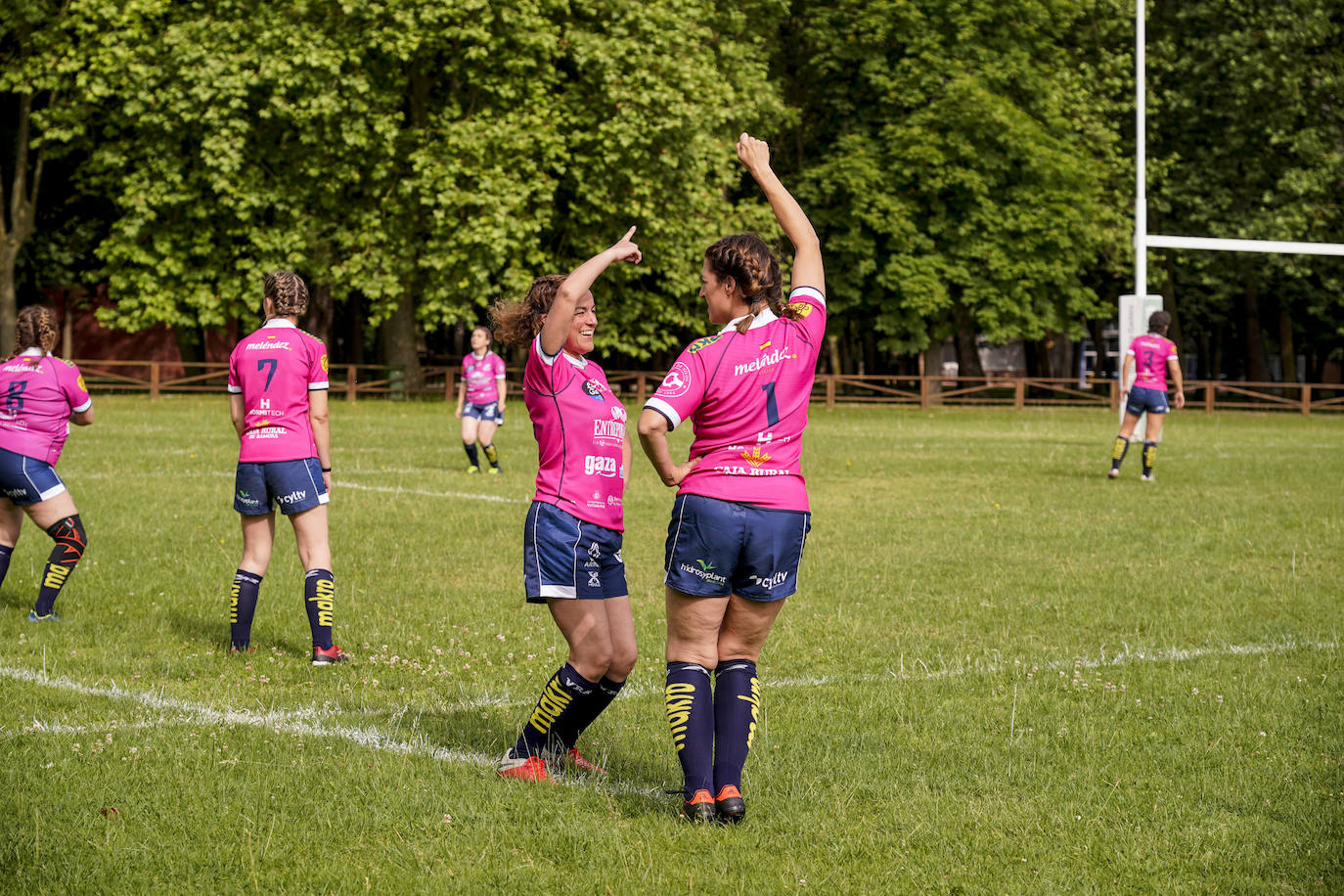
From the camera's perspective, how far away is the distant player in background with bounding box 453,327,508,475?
18.3 metres

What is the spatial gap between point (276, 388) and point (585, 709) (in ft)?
10.3

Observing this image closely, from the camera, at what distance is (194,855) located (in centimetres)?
461

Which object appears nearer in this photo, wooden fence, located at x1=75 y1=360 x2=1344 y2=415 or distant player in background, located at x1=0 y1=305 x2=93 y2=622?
distant player in background, located at x1=0 y1=305 x2=93 y2=622

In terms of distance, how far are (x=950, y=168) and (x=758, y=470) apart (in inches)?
1440

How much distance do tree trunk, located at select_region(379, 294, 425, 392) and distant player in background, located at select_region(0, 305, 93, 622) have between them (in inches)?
1144

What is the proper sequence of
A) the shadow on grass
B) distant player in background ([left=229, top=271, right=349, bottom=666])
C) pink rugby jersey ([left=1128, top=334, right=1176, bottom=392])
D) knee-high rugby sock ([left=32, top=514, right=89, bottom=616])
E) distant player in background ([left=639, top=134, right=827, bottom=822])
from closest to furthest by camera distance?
1. distant player in background ([left=639, top=134, right=827, bottom=822])
2. distant player in background ([left=229, top=271, right=349, bottom=666])
3. the shadow on grass
4. knee-high rugby sock ([left=32, top=514, right=89, bottom=616])
5. pink rugby jersey ([left=1128, top=334, right=1176, bottom=392])

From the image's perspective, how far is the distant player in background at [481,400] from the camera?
18312 millimetres

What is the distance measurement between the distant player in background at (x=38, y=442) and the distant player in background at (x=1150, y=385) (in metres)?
13.5

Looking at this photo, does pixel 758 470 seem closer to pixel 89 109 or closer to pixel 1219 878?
pixel 1219 878

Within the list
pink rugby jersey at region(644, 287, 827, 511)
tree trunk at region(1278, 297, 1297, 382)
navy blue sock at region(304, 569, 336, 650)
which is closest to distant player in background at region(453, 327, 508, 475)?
navy blue sock at region(304, 569, 336, 650)

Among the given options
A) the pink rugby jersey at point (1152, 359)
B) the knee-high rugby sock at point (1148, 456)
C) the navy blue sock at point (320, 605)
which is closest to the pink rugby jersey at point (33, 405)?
the navy blue sock at point (320, 605)

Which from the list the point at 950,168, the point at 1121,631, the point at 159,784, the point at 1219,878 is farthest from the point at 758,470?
the point at 950,168

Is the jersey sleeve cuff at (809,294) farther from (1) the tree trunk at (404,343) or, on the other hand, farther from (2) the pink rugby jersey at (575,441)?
(1) the tree trunk at (404,343)

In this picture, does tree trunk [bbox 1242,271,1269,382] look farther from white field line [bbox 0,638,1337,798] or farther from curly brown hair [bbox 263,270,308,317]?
curly brown hair [bbox 263,270,308,317]
